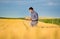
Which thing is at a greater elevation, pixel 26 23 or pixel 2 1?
pixel 2 1

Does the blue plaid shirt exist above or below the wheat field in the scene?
above

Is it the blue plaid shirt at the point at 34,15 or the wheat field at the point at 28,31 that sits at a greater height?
the blue plaid shirt at the point at 34,15

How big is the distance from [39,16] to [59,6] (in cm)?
28

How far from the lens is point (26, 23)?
4.99 ft

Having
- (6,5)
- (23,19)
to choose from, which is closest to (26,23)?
(23,19)

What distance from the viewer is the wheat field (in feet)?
4.85

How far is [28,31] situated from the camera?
1.49 meters

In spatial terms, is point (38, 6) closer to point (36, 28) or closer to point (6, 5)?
point (36, 28)

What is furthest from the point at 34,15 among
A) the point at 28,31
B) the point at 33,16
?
the point at 28,31

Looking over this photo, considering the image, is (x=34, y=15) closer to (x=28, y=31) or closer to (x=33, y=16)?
(x=33, y=16)

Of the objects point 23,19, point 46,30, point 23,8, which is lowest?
point 46,30

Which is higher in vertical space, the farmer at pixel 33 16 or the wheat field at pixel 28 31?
the farmer at pixel 33 16

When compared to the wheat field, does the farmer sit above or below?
above

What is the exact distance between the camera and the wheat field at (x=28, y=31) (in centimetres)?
148
